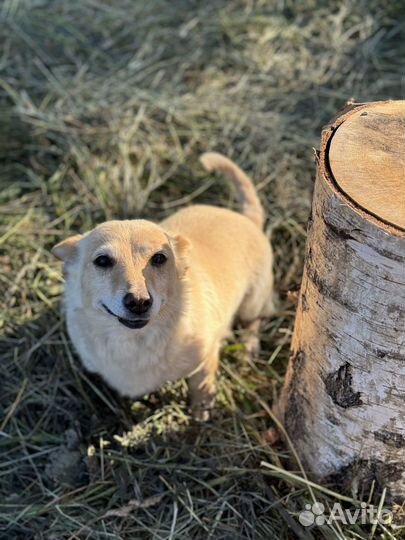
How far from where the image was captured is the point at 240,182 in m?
3.52

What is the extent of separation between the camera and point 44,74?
4.70 m

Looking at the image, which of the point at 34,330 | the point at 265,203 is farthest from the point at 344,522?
the point at 265,203

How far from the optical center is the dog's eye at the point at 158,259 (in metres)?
2.55

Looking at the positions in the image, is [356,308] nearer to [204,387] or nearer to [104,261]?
[104,261]

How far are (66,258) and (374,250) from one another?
1282 mm

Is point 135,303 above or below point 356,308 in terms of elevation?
below

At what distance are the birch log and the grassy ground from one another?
0.26 meters

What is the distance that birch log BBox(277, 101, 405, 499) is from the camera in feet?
6.44

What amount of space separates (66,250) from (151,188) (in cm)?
137

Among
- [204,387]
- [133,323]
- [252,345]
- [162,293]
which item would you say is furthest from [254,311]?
[133,323]

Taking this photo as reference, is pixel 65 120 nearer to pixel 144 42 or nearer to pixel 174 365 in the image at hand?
pixel 144 42

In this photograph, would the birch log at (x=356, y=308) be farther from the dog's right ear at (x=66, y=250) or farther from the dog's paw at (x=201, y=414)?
the dog's right ear at (x=66, y=250)

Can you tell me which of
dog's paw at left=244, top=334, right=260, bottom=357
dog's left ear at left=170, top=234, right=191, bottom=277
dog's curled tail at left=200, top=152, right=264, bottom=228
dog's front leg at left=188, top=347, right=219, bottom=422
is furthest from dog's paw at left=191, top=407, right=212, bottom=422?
dog's curled tail at left=200, top=152, right=264, bottom=228

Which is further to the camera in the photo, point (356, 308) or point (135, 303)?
point (135, 303)
